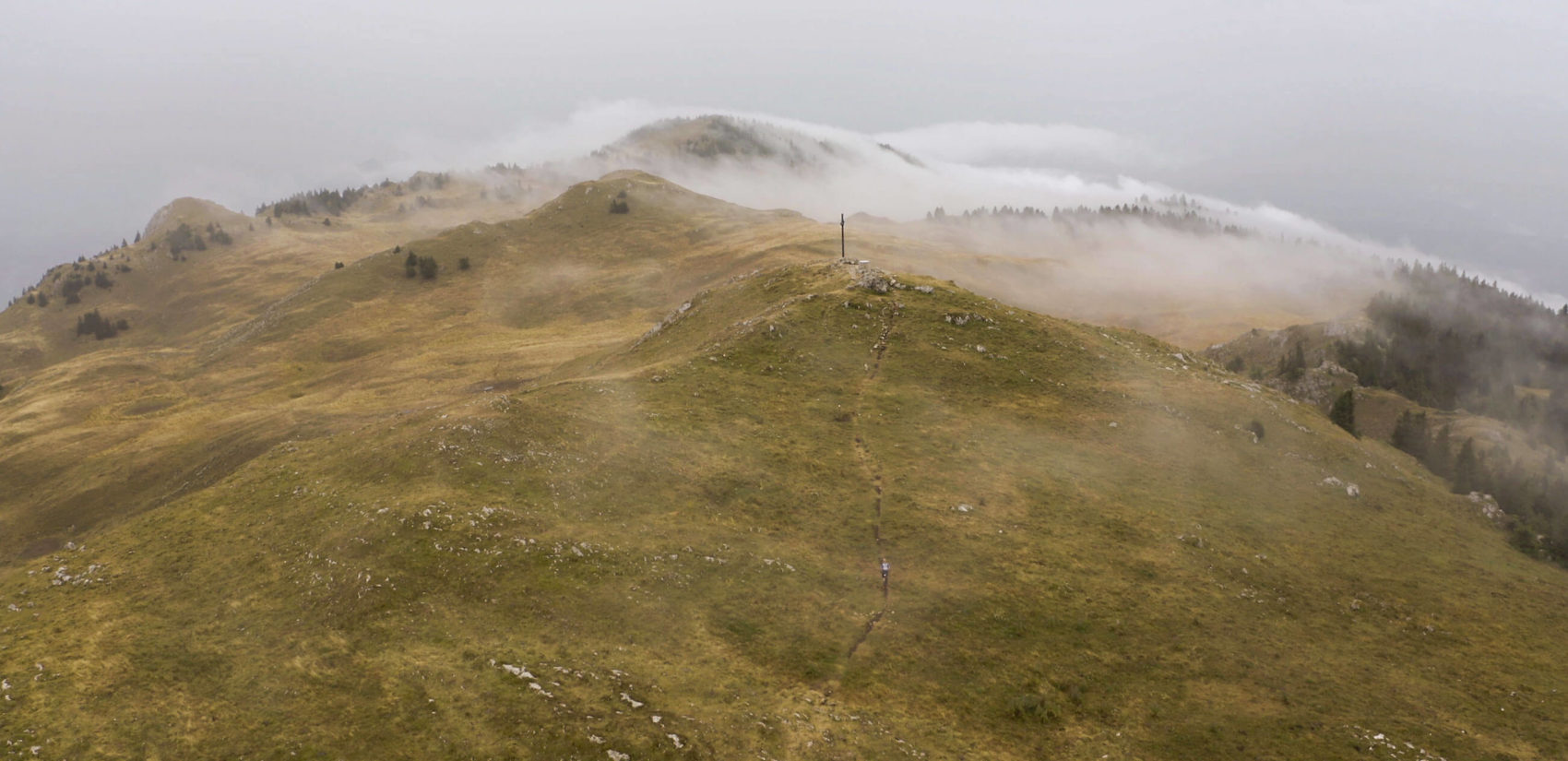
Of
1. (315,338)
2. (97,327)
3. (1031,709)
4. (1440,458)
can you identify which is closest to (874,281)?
(1031,709)

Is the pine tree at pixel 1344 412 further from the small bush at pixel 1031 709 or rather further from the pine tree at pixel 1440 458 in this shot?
the small bush at pixel 1031 709

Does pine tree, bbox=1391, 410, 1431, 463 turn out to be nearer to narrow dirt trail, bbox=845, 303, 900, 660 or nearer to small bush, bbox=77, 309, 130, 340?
narrow dirt trail, bbox=845, 303, 900, 660

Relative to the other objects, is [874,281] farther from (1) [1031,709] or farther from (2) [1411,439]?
(2) [1411,439]

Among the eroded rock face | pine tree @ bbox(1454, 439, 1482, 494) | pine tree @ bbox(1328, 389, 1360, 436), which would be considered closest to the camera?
pine tree @ bbox(1454, 439, 1482, 494)

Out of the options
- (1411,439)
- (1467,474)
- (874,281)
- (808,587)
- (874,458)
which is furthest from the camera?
(1411,439)

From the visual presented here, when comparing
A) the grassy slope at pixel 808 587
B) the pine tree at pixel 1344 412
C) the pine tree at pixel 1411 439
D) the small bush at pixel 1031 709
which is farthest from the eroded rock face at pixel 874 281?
the pine tree at pixel 1411 439

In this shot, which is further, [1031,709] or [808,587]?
[808,587]

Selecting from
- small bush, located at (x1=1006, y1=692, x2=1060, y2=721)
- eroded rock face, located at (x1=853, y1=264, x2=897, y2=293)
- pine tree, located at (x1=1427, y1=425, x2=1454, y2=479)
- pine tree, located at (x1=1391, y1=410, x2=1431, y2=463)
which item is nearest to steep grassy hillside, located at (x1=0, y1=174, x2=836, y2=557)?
eroded rock face, located at (x1=853, y1=264, x2=897, y2=293)

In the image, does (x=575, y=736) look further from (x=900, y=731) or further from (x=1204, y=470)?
(x=1204, y=470)

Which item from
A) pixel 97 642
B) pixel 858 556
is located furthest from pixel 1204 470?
pixel 97 642
